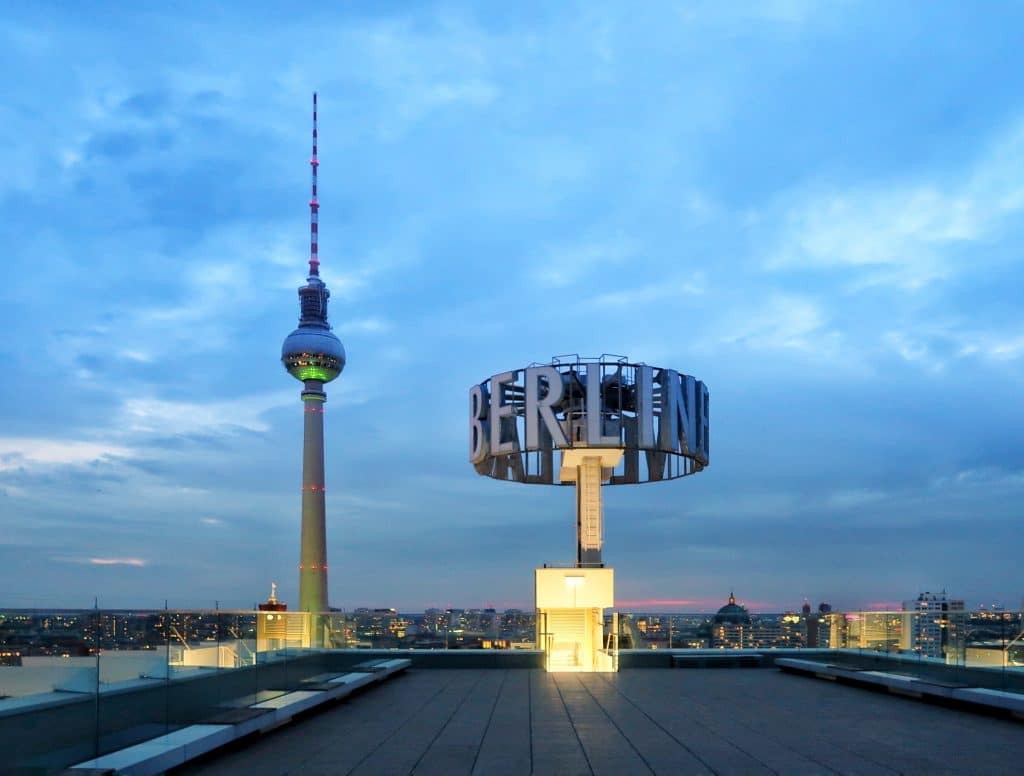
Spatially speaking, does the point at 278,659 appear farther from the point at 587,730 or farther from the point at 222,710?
the point at 587,730

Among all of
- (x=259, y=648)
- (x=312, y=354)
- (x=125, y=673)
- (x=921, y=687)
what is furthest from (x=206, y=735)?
(x=312, y=354)

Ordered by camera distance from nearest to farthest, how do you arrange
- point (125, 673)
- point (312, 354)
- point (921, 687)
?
point (125, 673)
point (921, 687)
point (312, 354)

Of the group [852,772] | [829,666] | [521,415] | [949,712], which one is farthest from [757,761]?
[521,415]

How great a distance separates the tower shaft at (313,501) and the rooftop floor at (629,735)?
15132 centimetres

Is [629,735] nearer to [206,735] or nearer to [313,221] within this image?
[206,735]

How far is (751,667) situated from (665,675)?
378 cm

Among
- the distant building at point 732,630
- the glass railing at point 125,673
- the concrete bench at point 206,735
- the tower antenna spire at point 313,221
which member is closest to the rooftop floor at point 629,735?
the concrete bench at point 206,735

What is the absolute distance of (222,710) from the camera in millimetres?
12102

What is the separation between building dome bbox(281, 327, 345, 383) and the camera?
165 metres

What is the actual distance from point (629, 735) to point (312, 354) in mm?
156424

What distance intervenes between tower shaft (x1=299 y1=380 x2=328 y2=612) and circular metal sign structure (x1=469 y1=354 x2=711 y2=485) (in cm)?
13882

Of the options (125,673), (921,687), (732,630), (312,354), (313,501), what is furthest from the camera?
(313,501)

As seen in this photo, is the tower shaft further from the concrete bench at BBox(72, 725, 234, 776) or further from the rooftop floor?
the concrete bench at BBox(72, 725, 234, 776)

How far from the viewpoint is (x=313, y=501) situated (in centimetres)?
16975
